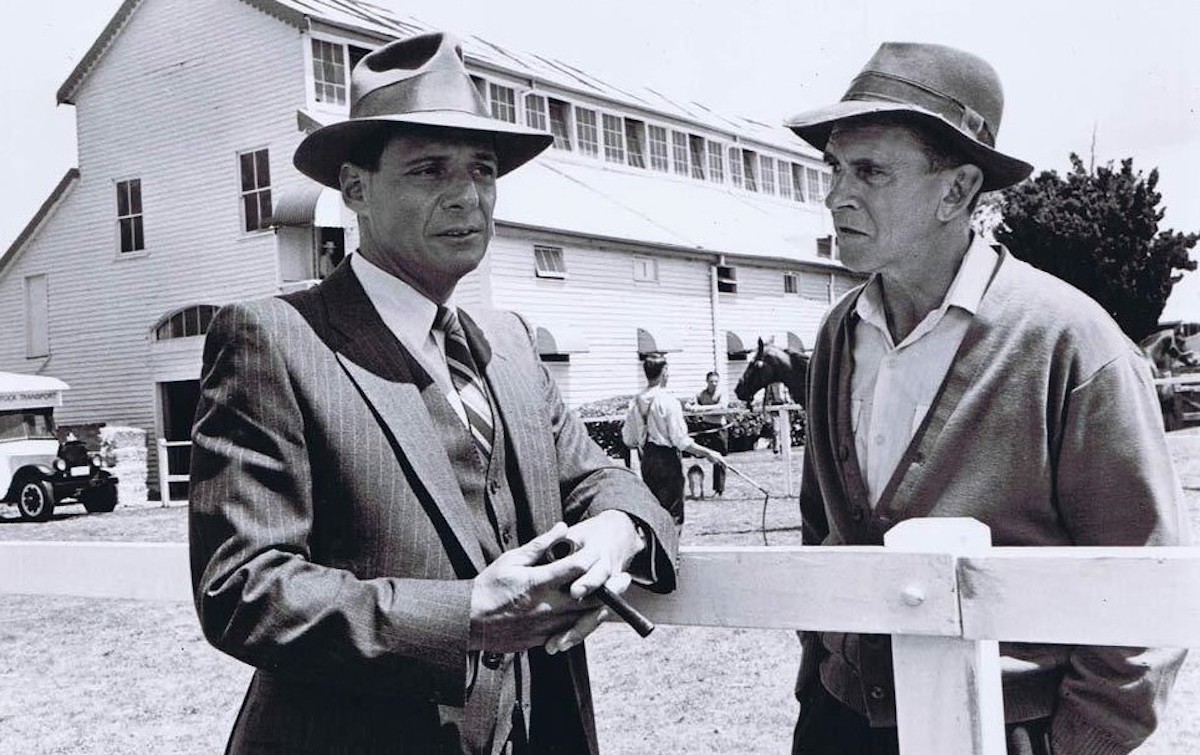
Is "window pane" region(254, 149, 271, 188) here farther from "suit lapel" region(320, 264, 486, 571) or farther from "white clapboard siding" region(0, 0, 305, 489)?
→ "suit lapel" region(320, 264, 486, 571)

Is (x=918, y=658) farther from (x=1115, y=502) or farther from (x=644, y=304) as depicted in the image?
(x=644, y=304)

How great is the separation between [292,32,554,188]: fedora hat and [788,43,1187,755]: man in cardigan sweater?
70cm

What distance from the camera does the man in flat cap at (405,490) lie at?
1.65m

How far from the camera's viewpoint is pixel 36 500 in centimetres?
1809

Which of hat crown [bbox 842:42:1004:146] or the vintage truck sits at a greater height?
hat crown [bbox 842:42:1004:146]

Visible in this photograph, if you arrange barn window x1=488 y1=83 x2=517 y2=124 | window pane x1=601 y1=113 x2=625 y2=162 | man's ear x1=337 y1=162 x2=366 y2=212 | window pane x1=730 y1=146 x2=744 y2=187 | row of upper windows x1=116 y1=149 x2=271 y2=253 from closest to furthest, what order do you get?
man's ear x1=337 y1=162 x2=366 y2=212
row of upper windows x1=116 y1=149 x2=271 y2=253
barn window x1=488 y1=83 x2=517 y2=124
window pane x1=601 y1=113 x2=625 y2=162
window pane x1=730 y1=146 x2=744 y2=187

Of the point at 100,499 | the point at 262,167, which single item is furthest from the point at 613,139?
the point at 100,499

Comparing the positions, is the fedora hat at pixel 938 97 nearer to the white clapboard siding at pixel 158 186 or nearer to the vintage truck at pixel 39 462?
the vintage truck at pixel 39 462

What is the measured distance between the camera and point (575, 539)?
5.76 ft

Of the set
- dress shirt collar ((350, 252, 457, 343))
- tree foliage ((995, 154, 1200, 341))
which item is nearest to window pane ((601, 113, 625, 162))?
tree foliage ((995, 154, 1200, 341))

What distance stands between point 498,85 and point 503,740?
76.7 ft

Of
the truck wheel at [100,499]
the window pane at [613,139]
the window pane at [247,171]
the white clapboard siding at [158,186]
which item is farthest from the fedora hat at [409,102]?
the window pane at [613,139]

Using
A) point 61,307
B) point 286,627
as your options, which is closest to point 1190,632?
point 286,627

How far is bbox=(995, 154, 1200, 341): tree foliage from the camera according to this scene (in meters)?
32.6
